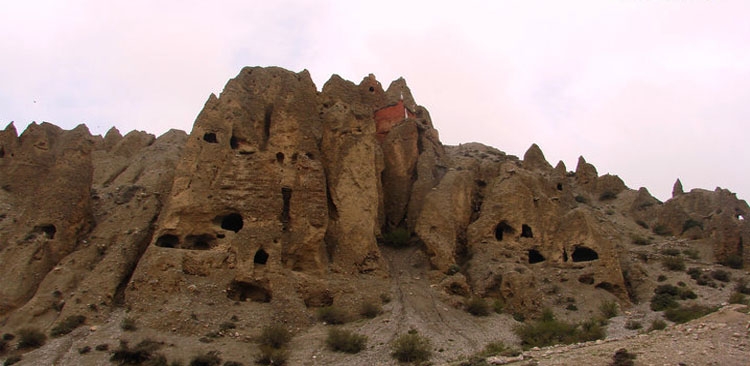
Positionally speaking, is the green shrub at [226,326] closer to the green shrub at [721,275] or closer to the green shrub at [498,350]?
the green shrub at [498,350]

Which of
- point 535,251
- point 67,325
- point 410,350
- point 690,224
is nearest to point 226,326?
point 67,325

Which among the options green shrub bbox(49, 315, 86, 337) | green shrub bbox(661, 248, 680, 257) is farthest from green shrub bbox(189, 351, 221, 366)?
green shrub bbox(661, 248, 680, 257)

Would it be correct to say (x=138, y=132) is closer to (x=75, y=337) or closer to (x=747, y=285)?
(x=75, y=337)

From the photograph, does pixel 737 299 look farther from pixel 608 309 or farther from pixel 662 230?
pixel 662 230

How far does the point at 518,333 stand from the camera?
1056 inches

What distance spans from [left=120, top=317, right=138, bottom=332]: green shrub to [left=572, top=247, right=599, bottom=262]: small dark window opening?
24.9 metres

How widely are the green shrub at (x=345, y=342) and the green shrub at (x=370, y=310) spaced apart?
3387 millimetres

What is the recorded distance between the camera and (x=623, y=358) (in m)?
17.3

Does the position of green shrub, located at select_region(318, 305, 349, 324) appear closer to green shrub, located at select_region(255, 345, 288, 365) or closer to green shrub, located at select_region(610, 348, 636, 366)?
green shrub, located at select_region(255, 345, 288, 365)

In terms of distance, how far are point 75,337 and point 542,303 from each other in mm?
22238

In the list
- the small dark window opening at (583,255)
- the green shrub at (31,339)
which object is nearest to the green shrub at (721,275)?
the small dark window opening at (583,255)

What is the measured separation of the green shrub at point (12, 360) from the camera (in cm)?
2281

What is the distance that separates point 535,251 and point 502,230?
7.84ft

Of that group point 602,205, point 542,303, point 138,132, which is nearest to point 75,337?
point 542,303
